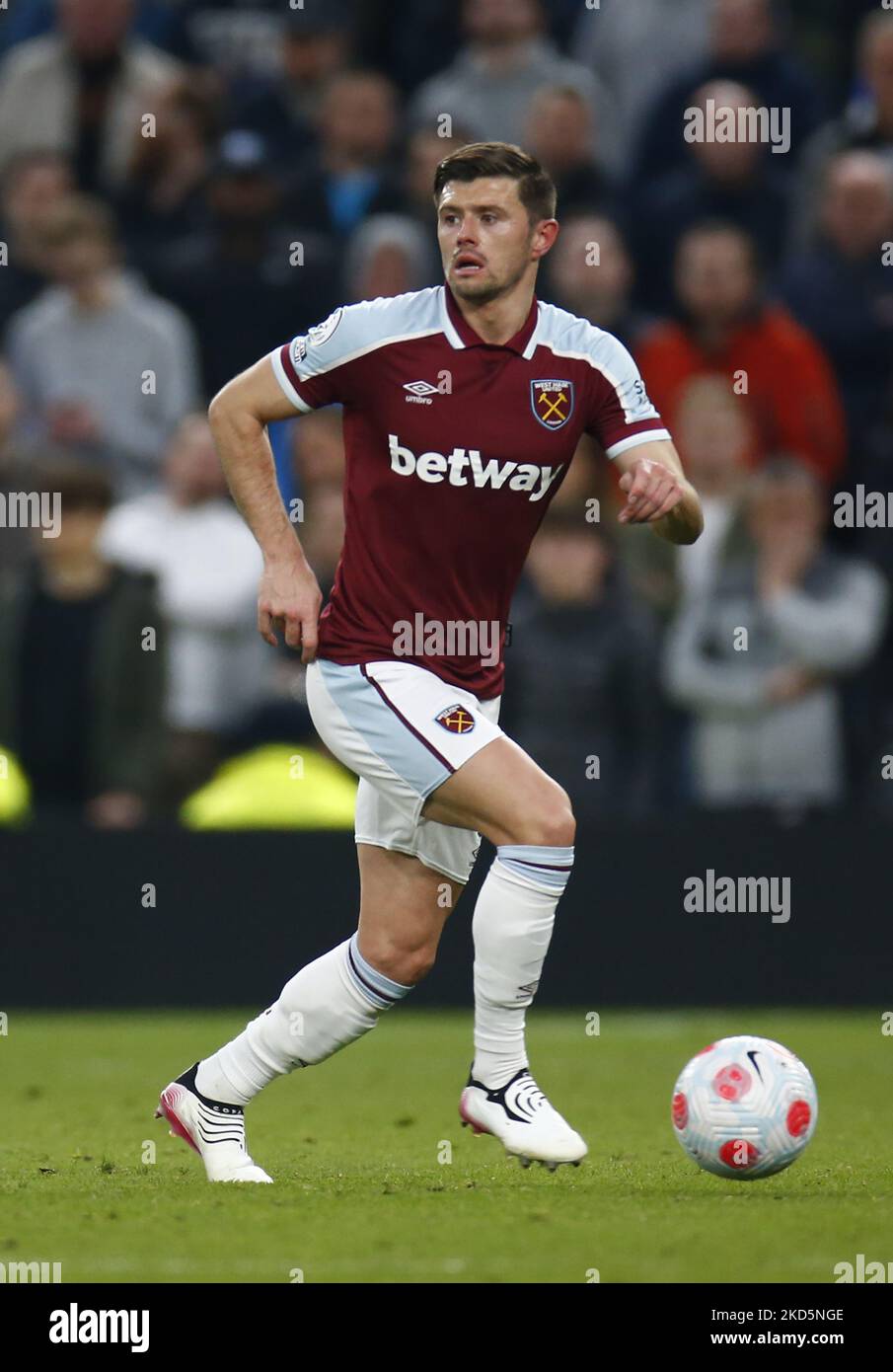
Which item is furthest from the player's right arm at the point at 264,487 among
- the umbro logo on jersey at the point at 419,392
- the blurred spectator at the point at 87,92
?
the blurred spectator at the point at 87,92

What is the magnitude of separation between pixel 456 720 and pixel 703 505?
5.82 m

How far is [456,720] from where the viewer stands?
6391 millimetres

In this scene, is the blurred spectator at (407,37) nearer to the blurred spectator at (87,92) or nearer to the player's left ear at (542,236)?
the blurred spectator at (87,92)

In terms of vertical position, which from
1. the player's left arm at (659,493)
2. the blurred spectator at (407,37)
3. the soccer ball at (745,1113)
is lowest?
the soccer ball at (745,1113)

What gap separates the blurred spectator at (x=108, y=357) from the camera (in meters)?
13.1

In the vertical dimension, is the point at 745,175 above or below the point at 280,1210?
above

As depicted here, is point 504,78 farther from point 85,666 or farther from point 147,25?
point 85,666

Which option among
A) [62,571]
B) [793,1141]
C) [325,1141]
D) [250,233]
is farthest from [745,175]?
[793,1141]

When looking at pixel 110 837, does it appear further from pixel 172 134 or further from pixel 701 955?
pixel 172 134

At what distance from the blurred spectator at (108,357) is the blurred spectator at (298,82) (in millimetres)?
1473

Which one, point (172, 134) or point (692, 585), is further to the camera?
point (172, 134)

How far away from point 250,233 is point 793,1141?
818cm

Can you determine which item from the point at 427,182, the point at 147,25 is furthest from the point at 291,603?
the point at 147,25

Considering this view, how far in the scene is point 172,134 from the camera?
14.0m
